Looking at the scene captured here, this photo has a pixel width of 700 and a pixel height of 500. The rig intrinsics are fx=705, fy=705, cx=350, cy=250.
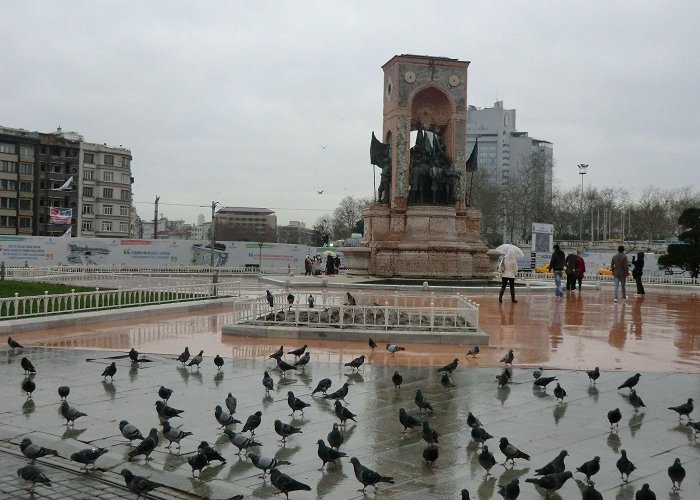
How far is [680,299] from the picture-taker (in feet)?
81.5

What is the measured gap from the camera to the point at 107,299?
679 inches

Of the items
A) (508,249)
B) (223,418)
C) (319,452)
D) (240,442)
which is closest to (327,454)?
(319,452)

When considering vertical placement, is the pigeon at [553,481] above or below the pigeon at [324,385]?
below

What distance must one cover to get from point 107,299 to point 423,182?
15.9 m

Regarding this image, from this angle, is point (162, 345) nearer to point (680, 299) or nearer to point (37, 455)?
point (37, 455)

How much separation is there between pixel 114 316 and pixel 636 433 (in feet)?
39.2

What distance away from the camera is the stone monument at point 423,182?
2855cm

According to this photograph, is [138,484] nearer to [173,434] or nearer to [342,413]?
[173,434]

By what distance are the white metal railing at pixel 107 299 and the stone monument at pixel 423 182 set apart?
28.4 feet

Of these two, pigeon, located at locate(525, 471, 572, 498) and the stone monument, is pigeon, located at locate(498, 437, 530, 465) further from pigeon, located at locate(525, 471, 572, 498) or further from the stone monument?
the stone monument

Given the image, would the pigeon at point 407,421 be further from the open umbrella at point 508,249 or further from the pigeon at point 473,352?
the open umbrella at point 508,249

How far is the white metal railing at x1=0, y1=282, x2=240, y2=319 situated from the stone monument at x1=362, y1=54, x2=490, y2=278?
866cm

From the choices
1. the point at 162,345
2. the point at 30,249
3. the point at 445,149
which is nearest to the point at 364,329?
the point at 162,345

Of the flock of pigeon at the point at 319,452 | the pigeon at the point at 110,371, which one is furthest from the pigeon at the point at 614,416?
the pigeon at the point at 110,371
